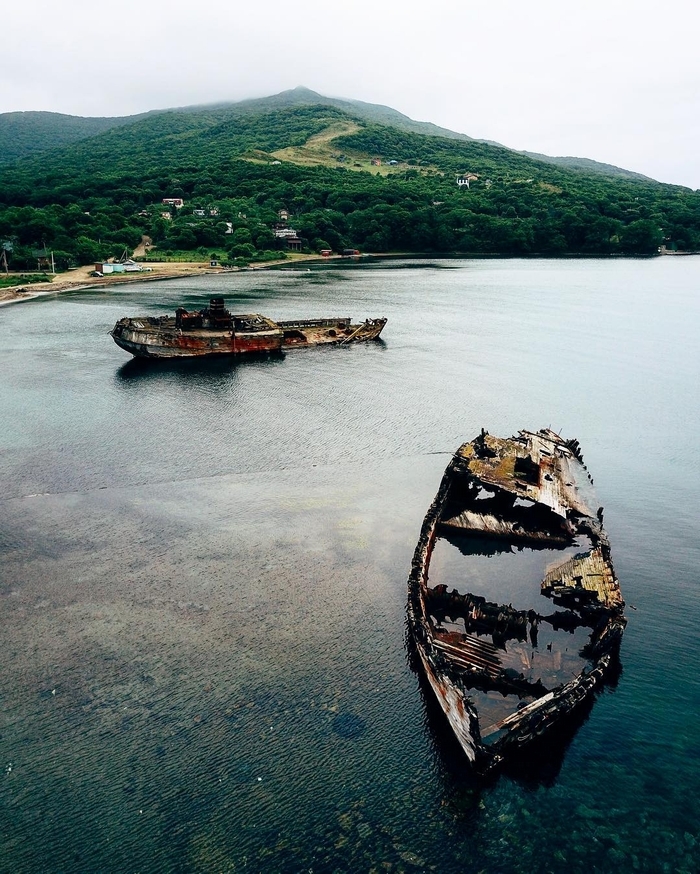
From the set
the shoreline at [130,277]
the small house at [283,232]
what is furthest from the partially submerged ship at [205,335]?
the small house at [283,232]

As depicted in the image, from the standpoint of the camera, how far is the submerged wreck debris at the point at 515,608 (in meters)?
23.2

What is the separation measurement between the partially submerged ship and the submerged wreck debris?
44668 millimetres

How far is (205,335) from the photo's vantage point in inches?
3206

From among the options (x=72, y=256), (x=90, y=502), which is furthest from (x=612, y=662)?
(x=72, y=256)

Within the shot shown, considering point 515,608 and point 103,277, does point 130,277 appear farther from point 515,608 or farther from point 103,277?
point 515,608

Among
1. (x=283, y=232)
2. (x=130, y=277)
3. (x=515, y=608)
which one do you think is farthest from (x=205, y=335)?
(x=283, y=232)

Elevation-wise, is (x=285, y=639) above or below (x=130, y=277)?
below

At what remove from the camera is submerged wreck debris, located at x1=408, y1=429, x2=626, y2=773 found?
2325 cm

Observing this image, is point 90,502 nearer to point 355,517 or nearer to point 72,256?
point 355,517

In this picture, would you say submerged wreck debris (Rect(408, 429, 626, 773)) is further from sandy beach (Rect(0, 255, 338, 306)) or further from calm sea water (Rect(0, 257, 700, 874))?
→ sandy beach (Rect(0, 255, 338, 306))

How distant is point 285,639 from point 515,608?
11890 mm

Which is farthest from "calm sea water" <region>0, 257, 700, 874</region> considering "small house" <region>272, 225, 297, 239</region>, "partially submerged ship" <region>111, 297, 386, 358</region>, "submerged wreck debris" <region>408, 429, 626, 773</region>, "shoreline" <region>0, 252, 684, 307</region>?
"small house" <region>272, 225, 297, 239</region>

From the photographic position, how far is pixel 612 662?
93.7 feet

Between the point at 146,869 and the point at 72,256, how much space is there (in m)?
163
